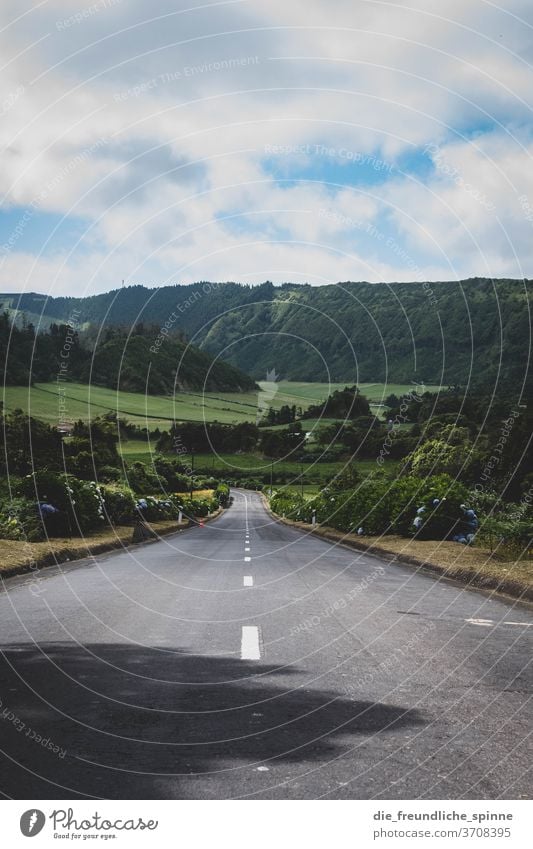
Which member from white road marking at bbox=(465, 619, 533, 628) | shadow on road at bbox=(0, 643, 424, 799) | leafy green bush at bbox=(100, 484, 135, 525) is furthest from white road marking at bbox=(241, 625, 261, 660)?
leafy green bush at bbox=(100, 484, 135, 525)

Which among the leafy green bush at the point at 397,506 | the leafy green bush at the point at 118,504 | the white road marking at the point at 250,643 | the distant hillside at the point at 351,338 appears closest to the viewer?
the white road marking at the point at 250,643

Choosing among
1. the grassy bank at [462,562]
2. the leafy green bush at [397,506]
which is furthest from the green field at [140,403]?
the grassy bank at [462,562]

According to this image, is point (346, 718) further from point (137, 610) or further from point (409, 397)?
point (409, 397)

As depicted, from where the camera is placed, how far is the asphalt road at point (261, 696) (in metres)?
4.50

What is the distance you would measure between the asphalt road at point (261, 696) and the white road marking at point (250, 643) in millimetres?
42

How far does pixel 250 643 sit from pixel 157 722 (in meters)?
3.40

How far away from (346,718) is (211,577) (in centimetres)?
1163

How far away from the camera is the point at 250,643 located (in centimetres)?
905

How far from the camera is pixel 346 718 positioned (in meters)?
5.87

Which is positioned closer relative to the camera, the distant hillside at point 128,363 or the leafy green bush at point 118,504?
the leafy green bush at point 118,504

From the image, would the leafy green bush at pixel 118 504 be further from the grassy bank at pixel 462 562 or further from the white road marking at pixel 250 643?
the white road marking at pixel 250 643

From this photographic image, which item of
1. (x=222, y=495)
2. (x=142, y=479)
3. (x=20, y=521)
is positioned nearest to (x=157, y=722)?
(x=20, y=521)

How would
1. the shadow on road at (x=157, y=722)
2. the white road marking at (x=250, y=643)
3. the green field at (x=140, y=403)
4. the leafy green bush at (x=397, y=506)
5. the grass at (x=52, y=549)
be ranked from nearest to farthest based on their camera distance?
1. the shadow on road at (x=157, y=722)
2. the white road marking at (x=250, y=643)
3. the grass at (x=52, y=549)
4. the leafy green bush at (x=397, y=506)
5. the green field at (x=140, y=403)

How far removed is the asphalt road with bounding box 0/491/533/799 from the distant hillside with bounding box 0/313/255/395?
42926 mm
